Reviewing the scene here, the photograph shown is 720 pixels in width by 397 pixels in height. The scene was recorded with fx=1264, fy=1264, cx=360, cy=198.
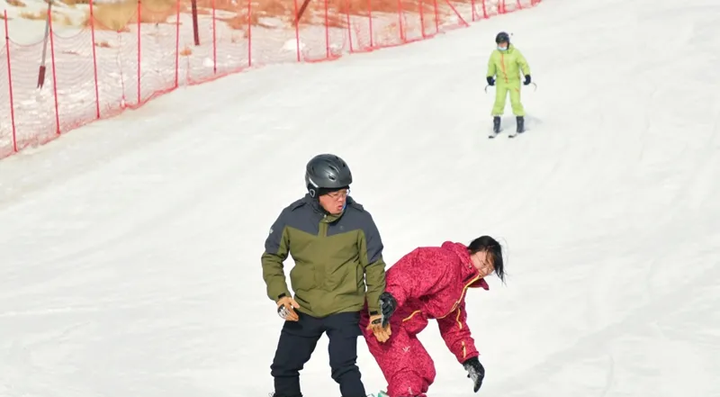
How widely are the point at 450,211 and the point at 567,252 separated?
2018 millimetres

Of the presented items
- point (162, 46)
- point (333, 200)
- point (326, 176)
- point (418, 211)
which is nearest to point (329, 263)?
point (333, 200)

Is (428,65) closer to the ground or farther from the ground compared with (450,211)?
farther from the ground

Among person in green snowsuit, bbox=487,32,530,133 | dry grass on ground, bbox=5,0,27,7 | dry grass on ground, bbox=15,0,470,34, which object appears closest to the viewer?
person in green snowsuit, bbox=487,32,530,133

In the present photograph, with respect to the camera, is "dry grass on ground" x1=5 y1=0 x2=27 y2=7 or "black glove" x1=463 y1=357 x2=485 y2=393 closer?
"black glove" x1=463 y1=357 x2=485 y2=393

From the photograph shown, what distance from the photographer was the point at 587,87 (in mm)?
18266

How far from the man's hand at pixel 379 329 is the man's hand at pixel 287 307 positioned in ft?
1.28

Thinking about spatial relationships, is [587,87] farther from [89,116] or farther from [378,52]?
[89,116]

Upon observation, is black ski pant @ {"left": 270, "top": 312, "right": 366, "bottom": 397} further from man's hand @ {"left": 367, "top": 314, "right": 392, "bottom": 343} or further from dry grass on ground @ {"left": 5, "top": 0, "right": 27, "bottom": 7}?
dry grass on ground @ {"left": 5, "top": 0, "right": 27, "bottom": 7}

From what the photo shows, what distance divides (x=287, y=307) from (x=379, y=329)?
1.51ft

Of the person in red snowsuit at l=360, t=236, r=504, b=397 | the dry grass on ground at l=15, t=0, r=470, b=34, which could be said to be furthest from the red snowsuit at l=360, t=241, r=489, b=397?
the dry grass on ground at l=15, t=0, r=470, b=34

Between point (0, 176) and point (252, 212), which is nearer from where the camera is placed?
point (252, 212)

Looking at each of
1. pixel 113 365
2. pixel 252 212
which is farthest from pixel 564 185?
pixel 113 365

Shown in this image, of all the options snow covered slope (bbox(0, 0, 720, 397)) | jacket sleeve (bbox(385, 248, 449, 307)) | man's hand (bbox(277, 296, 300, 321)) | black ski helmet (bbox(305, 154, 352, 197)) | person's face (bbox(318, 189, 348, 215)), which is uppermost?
black ski helmet (bbox(305, 154, 352, 197))

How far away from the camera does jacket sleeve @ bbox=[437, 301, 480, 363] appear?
6164 mm
